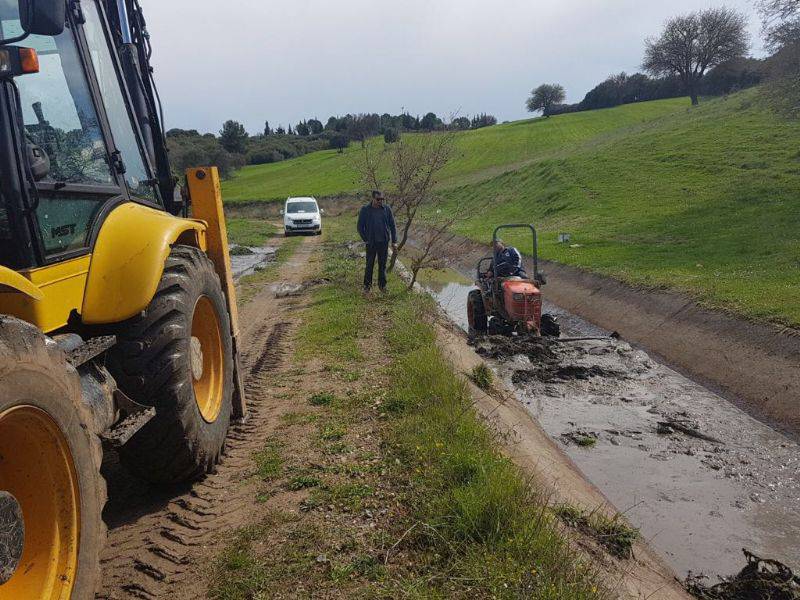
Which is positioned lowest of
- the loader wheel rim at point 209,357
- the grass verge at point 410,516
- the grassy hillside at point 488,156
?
the grassy hillside at point 488,156

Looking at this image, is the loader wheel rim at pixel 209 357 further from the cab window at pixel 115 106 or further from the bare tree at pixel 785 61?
the bare tree at pixel 785 61

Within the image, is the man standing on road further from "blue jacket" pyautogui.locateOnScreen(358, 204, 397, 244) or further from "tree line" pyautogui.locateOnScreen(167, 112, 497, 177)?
"tree line" pyautogui.locateOnScreen(167, 112, 497, 177)

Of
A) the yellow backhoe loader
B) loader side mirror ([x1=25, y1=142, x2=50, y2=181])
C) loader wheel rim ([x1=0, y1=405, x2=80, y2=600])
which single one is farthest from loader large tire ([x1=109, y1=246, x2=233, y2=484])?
loader wheel rim ([x1=0, y1=405, x2=80, y2=600])

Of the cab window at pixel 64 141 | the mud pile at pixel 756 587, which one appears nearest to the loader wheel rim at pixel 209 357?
the cab window at pixel 64 141

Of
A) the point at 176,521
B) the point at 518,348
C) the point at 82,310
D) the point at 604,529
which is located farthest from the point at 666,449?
the point at 82,310

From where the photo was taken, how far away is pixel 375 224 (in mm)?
11242

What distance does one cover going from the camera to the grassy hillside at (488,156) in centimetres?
4875

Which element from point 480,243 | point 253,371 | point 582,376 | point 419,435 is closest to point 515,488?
point 419,435

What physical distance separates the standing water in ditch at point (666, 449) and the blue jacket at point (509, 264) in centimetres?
125

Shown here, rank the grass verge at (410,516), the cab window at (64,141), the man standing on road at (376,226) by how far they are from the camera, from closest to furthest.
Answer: the cab window at (64,141) → the grass verge at (410,516) → the man standing on road at (376,226)

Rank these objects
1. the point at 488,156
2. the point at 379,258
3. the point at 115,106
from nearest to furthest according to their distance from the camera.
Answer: the point at 115,106
the point at 379,258
the point at 488,156

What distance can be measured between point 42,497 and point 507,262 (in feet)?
31.1

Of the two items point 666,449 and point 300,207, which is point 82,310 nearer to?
point 666,449

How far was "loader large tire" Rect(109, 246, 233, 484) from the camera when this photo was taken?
3.42m
